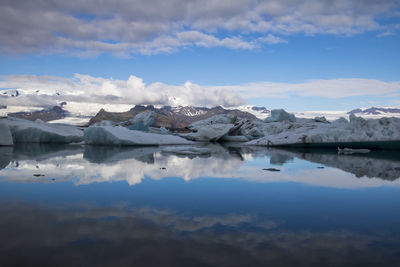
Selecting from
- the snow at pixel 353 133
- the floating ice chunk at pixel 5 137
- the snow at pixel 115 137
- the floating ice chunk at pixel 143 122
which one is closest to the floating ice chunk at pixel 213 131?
the floating ice chunk at pixel 143 122

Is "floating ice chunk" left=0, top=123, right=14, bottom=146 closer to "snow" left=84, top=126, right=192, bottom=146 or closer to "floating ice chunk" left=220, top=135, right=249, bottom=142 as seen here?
"snow" left=84, top=126, right=192, bottom=146

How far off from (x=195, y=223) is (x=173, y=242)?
36 centimetres

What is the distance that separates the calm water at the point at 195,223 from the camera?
4.95 feet

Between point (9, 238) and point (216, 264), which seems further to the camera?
point (9, 238)

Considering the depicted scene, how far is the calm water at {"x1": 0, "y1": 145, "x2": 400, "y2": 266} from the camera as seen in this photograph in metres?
1.51

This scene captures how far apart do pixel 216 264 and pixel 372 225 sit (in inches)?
50.1

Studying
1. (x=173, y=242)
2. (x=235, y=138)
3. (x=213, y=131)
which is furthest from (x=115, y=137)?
(x=235, y=138)

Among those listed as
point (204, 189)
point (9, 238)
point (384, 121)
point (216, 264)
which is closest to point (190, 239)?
point (216, 264)

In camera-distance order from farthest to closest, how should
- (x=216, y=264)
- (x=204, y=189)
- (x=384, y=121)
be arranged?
(x=384, y=121) → (x=204, y=189) → (x=216, y=264)

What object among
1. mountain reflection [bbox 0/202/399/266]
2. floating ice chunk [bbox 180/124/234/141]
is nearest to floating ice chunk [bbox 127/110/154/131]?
floating ice chunk [bbox 180/124/234/141]

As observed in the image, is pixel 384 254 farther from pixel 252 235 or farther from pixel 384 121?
pixel 384 121

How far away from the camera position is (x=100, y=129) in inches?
468

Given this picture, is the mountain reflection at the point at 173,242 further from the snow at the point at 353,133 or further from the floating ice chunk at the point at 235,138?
the floating ice chunk at the point at 235,138

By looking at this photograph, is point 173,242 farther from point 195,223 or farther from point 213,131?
point 213,131
